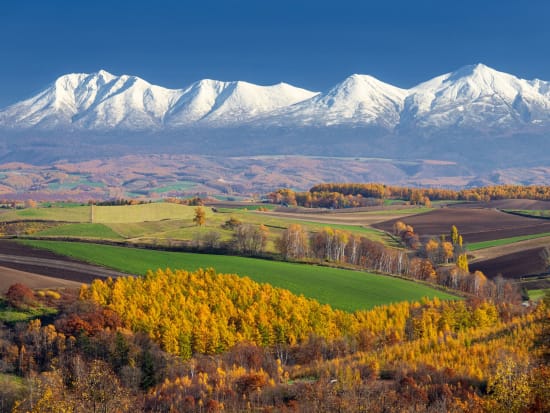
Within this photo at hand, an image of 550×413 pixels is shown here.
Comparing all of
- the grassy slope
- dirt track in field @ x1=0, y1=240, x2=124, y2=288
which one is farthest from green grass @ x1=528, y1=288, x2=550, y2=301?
dirt track in field @ x1=0, y1=240, x2=124, y2=288

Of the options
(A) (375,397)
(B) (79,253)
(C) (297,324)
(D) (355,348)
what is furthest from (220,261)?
(A) (375,397)

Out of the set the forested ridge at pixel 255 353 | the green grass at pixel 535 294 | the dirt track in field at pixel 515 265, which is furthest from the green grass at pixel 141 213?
the green grass at pixel 535 294

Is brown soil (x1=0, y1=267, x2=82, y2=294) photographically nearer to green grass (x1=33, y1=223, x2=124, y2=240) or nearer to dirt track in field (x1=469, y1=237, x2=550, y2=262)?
green grass (x1=33, y1=223, x2=124, y2=240)

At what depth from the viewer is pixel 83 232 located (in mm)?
143625

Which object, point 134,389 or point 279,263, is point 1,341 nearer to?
point 134,389

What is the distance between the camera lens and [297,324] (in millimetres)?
84750

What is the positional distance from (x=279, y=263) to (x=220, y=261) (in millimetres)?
11963

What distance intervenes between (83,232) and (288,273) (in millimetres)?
54149

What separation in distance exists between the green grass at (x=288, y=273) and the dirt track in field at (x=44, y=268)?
344 cm

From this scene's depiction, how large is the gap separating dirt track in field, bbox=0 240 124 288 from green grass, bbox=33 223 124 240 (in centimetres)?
1817

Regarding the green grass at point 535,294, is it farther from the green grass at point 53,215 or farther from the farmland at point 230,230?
the green grass at point 53,215

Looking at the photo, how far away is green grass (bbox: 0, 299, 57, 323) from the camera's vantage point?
249 feet

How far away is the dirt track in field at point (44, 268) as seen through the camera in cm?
9519

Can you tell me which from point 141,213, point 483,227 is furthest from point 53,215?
point 483,227
